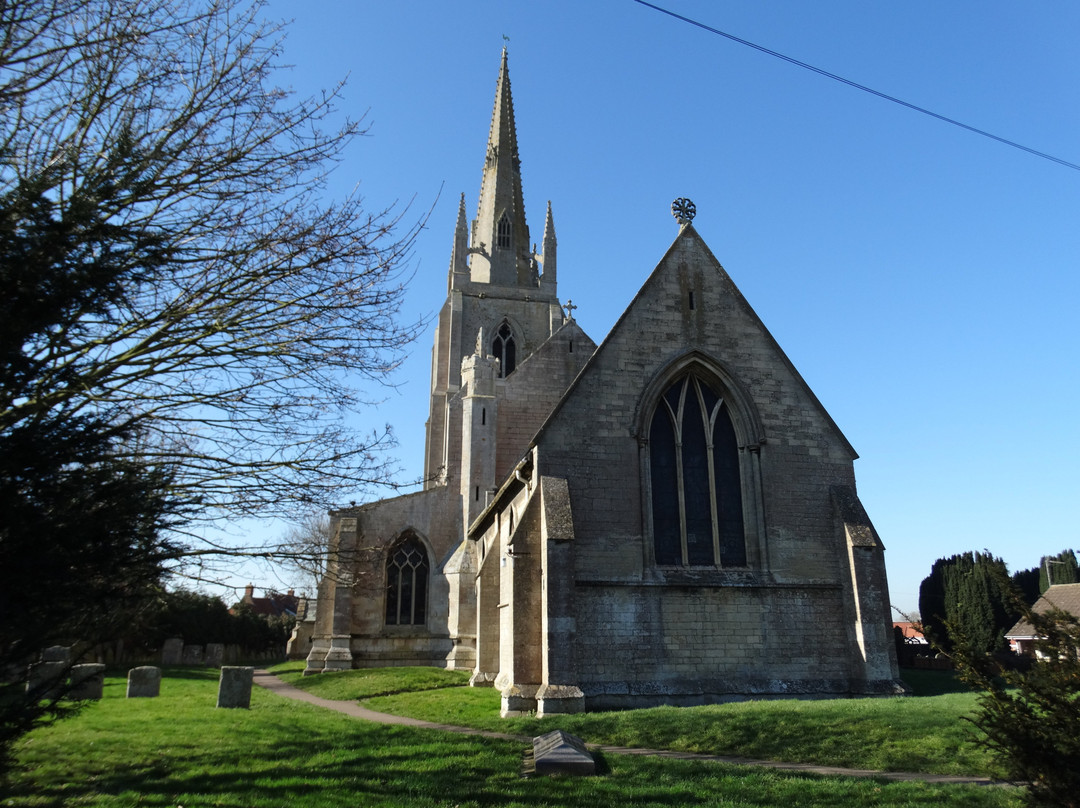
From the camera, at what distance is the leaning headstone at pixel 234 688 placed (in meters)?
14.6

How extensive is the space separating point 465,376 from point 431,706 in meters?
14.1

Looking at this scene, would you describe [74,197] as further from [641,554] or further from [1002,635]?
[1002,635]

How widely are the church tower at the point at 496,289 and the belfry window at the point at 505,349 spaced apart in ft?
0.17

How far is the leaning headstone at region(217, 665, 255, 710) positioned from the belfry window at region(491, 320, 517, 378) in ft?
85.0

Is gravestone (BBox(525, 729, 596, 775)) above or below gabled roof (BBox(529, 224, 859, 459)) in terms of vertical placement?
below

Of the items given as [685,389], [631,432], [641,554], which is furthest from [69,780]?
[685,389]

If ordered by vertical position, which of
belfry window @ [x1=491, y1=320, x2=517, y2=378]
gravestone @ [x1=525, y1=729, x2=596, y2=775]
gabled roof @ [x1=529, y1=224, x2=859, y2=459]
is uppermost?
belfry window @ [x1=491, y1=320, x2=517, y2=378]

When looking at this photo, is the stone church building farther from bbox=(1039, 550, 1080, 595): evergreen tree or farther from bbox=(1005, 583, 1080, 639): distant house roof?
bbox=(1039, 550, 1080, 595): evergreen tree

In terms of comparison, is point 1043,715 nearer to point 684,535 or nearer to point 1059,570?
point 684,535

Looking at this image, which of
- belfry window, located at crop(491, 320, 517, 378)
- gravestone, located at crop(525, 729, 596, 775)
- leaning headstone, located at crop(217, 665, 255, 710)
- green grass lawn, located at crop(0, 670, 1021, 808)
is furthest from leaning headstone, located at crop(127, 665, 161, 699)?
belfry window, located at crop(491, 320, 517, 378)

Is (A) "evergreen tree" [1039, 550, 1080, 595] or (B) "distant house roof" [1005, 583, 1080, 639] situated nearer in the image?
(B) "distant house roof" [1005, 583, 1080, 639]

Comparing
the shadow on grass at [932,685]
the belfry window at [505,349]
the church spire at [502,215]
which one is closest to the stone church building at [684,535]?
the shadow on grass at [932,685]

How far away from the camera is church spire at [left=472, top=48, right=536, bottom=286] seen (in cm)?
4259

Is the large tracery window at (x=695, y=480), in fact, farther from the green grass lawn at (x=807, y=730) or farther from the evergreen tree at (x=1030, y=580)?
the evergreen tree at (x=1030, y=580)
